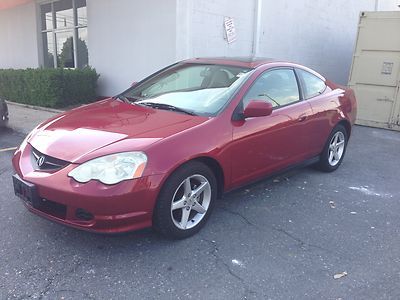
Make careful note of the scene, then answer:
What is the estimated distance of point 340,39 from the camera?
1284cm

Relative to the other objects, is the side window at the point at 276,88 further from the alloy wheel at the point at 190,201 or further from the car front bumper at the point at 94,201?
the car front bumper at the point at 94,201

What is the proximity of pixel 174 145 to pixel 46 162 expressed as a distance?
0.99m

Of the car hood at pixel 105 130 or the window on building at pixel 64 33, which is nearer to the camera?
the car hood at pixel 105 130

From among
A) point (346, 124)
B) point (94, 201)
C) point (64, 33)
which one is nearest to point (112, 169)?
point (94, 201)

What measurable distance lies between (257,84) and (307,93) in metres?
0.98

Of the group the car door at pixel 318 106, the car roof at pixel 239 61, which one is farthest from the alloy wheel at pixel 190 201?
the car door at pixel 318 106

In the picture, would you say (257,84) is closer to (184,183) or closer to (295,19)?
(184,183)

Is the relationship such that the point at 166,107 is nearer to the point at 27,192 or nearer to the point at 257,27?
the point at 27,192

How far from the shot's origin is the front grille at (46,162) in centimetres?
293

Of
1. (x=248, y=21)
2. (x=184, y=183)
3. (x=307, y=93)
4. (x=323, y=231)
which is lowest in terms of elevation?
(x=323, y=231)

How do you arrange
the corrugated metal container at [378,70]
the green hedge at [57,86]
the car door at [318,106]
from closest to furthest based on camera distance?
the car door at [318,106], the corrugated metal container at [378,70], the green hedge at [57,86]

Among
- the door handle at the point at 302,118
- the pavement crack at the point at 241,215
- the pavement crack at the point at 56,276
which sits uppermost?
the door handle at the point at 302,118

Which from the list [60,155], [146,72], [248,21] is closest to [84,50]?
[146,72]

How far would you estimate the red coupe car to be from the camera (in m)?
2.84
